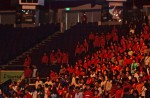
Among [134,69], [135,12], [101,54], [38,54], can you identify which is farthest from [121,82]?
[135,12]

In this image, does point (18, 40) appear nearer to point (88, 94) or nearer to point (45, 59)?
point (45, 59)

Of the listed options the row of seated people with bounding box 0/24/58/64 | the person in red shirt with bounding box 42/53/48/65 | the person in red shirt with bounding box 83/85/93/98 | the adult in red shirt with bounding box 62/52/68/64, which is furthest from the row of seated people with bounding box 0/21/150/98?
the row of seated people with bounding box 0/24/58/64

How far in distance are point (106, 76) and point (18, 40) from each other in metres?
18.9

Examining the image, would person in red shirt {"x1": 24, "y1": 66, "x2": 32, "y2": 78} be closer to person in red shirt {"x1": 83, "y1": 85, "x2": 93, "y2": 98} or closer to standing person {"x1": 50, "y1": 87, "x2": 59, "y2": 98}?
standing person {"x1": 50, "y1": 87, "x2": 59, "y2": 98}

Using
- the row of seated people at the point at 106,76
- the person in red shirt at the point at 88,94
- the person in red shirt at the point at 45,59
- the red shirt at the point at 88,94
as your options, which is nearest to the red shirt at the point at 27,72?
the row of seated people at the point at 106,76

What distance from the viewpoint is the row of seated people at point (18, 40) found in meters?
45.0

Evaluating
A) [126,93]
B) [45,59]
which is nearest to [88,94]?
[126,93]

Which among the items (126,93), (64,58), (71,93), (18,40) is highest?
(126,93)

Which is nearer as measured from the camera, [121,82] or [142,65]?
[121,82]

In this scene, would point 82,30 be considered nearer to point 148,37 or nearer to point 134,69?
point 148,37

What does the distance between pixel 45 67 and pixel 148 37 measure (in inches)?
329

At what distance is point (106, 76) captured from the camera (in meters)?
30.2

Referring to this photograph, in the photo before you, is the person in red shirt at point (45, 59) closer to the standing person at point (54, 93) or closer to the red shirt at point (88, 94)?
the standing person at point (54, 93)

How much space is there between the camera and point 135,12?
4984cm
